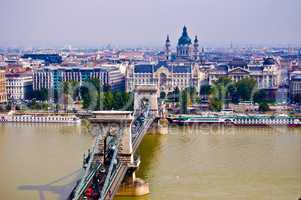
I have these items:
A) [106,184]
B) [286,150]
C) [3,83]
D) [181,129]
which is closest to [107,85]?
[3,83]

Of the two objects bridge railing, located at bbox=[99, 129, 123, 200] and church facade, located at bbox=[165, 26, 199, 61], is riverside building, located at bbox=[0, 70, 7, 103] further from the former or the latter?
church facade, located at bbox=[165, 26, 199, 61]

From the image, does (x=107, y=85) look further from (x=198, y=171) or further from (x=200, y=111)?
(x=198, y=171)

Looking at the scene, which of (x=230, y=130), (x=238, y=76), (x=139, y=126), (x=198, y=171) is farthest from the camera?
(x=238, y=76)

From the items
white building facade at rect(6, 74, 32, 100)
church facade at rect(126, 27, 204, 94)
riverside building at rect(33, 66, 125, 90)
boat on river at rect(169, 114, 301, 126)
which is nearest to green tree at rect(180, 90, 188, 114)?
boat on river at rect(169, 114, 301, 126)

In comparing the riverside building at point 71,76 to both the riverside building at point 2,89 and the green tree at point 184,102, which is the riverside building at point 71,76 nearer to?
the riverside building at point 2,89

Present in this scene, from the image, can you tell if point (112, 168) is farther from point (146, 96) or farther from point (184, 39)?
point (184, 39)

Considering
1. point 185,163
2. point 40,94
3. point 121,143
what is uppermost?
point 121,143

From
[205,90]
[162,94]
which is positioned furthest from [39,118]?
[205,90]
